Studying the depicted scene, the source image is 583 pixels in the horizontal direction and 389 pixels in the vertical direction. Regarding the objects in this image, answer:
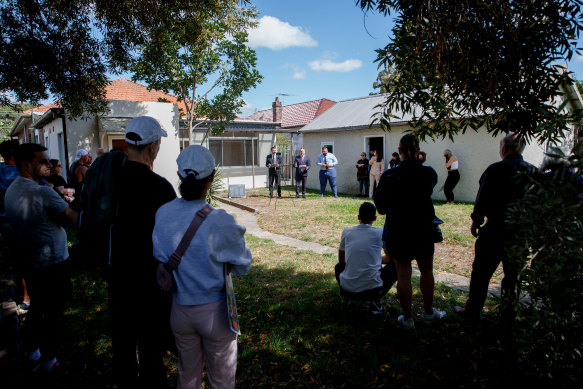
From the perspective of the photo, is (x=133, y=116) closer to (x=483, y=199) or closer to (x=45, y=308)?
(x=45, y=308)

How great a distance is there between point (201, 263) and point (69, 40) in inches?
269

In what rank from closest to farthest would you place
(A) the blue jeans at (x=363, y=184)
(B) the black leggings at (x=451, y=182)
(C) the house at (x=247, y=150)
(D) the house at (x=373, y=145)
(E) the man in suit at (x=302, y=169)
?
(B) the black leggings at (x=451, y=182)
(D) the house at (x=373, y=145)
(E) the man in suit at (x=302, y=169)
(A) the blue jeans at (x=363, y=184)
(C) the house at (x=247, y=150)

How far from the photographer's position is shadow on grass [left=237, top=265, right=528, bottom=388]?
2.94 metres

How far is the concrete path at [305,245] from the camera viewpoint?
5.01m

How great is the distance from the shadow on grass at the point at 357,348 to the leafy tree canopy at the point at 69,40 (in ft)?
17.8

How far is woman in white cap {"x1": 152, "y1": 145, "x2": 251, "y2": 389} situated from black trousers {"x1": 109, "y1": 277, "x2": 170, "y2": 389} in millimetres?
167

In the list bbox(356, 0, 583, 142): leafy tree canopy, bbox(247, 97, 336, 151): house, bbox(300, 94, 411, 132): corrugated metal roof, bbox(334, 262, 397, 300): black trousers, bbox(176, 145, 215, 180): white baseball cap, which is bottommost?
bbox(334, 262, 397, 300): black trousers

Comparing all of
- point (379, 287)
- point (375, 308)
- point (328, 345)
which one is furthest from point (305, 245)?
point (328, 345)

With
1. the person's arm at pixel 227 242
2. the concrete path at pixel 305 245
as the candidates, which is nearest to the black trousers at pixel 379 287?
the concrete path at pixel 305 245


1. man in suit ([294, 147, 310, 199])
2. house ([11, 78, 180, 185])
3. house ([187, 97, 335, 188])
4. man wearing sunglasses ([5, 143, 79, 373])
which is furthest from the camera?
house ([187, 97, 335, 188])

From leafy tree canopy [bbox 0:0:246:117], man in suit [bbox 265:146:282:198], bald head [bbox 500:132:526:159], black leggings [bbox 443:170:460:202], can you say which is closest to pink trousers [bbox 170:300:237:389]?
bald head [bbox 500:132:526:159]

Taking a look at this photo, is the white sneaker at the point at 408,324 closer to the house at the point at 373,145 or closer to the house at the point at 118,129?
the house at the point at 373,145

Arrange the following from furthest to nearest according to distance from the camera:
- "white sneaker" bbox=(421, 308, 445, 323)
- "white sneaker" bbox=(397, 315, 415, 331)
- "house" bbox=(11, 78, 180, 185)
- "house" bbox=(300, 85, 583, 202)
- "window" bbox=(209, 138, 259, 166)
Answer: "window" bbox=(209, 138, 259, 166)
"house" bbox=(300, 85, 583, 202)
"house" bbox=(11, 78, 180, 185)
"white sneaker" bbox=(421, 308, 445, 323)
"white sneaker" bbox=(397, 315, 415, 331)

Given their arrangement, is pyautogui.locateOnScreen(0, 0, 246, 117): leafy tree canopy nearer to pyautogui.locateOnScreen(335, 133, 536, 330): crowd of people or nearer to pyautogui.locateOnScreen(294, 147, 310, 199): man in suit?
pyautogui.locateOnScreen(335, 133, 536, 330): crowd of people
